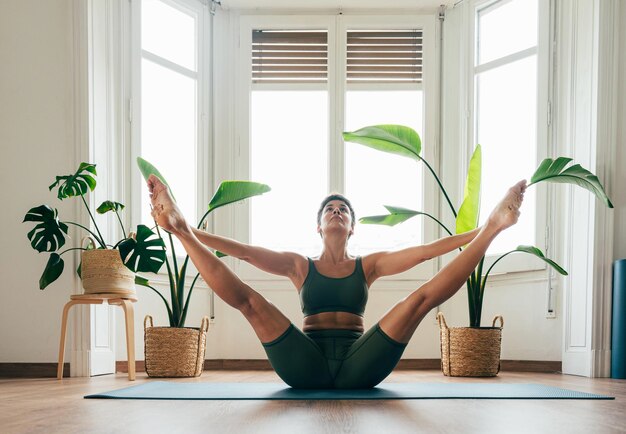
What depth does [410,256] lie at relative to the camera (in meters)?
3.14

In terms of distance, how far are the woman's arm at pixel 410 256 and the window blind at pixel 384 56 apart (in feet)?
8.87

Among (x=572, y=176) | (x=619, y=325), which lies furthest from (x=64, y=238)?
(x=619, y=325)

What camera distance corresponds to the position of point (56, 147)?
4.38 m

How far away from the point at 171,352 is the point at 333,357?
147 centimetres

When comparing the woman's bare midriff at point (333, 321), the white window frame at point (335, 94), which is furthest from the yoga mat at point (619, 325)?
the woman's bare midriff at point (333, 321)

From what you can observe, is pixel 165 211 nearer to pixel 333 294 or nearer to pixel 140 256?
pixel 333 294

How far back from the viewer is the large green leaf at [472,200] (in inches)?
175

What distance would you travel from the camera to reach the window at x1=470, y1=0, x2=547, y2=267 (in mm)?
5035

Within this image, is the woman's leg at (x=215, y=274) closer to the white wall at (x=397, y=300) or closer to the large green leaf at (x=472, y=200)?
the large green leaf at (x=472, y=200)

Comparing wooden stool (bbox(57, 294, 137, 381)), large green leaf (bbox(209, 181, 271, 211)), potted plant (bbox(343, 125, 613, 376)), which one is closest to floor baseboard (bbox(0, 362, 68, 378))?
wooden stool (bbox(57, 294, 137, 381))

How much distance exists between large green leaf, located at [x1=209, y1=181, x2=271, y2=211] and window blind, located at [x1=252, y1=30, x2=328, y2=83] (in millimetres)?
1586

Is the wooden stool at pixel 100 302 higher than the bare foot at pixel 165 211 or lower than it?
lower

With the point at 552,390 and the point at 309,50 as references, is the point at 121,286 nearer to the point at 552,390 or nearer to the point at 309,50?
the point at 552,390

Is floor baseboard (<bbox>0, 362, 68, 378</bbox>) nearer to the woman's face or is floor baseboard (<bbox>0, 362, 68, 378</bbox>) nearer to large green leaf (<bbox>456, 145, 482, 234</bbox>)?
the woman's face
